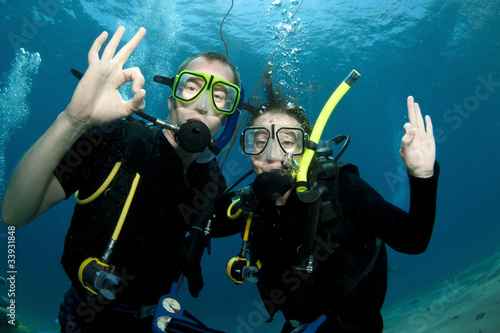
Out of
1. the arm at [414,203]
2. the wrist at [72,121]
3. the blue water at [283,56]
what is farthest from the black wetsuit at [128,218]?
the blue water at [283,56]

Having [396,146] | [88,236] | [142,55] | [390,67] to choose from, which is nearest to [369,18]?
[390,67]

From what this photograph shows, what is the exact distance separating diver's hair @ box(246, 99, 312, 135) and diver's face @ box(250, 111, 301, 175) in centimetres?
6

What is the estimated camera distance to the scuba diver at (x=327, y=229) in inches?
85.5

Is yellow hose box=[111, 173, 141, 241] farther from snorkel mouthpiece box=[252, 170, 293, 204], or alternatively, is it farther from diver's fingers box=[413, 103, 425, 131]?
diver's fingers box=[413, 103, 425, 131]

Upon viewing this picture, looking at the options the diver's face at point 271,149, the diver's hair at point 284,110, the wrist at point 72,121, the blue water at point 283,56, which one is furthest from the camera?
the blue water at point 283,56

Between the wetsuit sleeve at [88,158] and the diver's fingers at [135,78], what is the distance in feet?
1.80

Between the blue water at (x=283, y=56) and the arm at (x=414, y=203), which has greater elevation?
the blue water at (x=283, y=56)

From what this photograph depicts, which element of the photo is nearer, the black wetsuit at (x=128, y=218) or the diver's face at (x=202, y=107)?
the black wetsuit at (x=128, y=218)

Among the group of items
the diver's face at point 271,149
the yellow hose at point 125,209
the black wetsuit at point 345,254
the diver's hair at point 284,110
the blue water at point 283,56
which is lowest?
the black wetsuit at point 345,254

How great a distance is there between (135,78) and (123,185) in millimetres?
954

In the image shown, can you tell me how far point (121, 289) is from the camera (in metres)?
2.35

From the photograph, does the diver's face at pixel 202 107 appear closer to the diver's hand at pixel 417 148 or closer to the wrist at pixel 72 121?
the wrist at pixel 72 121

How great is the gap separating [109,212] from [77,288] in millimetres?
830

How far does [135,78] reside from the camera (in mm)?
1888
